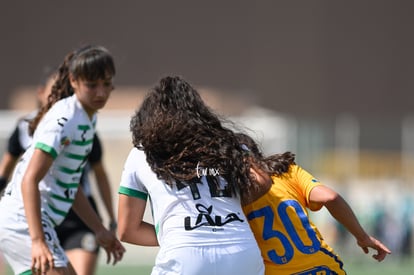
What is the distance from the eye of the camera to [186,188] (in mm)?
4414

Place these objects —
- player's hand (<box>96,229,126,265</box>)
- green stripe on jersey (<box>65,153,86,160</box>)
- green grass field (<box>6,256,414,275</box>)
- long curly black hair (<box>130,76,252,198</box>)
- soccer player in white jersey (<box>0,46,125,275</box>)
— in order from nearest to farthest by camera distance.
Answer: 1. long curly black hair (<box>130,76,252,198</box>)
2. soccer player in white jersey (<box>0,46,125,275</box>)
3. green stripe on jersey (<box>65,153,86,160</box>)
4. player's hand (<box>96,229,126,265</box>)
5. green grass field (<box>6,256,414,275</box>)

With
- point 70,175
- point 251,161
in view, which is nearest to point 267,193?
point 251,161

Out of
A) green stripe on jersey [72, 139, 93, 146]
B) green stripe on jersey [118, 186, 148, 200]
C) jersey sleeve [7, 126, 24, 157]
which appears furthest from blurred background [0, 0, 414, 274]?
green stripe on jersey [118, 186, 148, 200]

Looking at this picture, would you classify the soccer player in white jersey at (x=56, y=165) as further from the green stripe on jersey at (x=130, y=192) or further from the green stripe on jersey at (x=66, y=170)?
the green stripe on jersey at (x=130, y=192)

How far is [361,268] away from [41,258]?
10596 mm

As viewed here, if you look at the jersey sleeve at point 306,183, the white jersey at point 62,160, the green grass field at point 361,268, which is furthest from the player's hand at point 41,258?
the green grass field at point 361,268

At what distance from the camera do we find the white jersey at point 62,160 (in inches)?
206

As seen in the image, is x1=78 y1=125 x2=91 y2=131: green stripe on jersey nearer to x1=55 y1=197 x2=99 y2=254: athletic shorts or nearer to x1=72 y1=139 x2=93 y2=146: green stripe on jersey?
x1=72 y1=139 x2=93 y2=146: green stripe on jersey

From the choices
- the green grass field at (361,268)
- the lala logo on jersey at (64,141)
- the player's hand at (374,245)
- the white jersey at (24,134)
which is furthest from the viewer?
the green grass field at (361,268)

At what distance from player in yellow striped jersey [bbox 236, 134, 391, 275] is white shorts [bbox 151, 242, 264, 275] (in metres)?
0.25

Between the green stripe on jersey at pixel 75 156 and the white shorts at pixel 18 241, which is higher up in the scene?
the green stripe on jersey at pixel 75 156

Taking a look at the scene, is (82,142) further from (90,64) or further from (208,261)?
(208,261)

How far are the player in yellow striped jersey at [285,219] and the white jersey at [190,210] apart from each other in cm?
17

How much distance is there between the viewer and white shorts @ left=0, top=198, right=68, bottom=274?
5.23m
